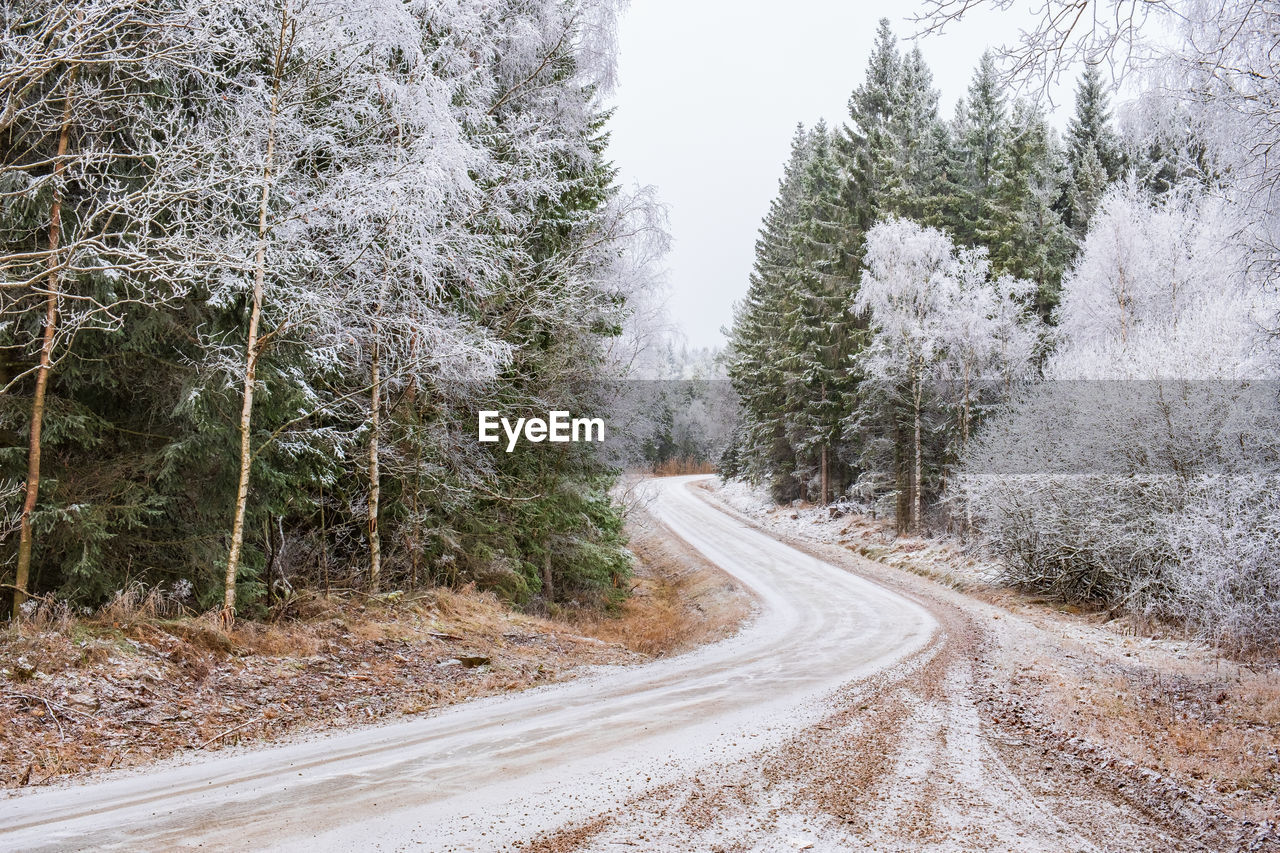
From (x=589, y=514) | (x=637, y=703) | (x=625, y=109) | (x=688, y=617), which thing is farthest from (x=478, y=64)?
(x=688, y=617)

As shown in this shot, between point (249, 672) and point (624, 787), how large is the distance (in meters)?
4.93

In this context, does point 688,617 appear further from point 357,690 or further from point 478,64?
point 478,64

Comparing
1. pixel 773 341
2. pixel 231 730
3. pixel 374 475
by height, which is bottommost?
pixel 231 730

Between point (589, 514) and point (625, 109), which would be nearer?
point (589, 514)

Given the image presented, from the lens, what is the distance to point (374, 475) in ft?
36.8

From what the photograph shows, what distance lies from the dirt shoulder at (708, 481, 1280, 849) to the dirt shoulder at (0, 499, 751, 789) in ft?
17.1

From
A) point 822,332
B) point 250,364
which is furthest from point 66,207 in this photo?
point 822,332

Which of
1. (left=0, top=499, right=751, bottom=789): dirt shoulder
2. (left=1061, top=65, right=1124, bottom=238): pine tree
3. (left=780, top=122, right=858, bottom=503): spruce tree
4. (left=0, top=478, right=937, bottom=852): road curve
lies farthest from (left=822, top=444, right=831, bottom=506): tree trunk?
(left=0, top=478, right=937, bottom=852): road curve

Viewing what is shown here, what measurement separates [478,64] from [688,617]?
1224 centimetres

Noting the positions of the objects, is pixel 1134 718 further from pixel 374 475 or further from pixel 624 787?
pixel 374 475

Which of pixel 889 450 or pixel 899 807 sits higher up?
pixel 889 450

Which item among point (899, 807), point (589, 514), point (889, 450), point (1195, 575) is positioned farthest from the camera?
point (889, 450)

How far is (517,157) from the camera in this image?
12820mm

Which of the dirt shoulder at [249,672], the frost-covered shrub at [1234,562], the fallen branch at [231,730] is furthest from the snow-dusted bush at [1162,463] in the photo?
the fallen branch at [231,730]
